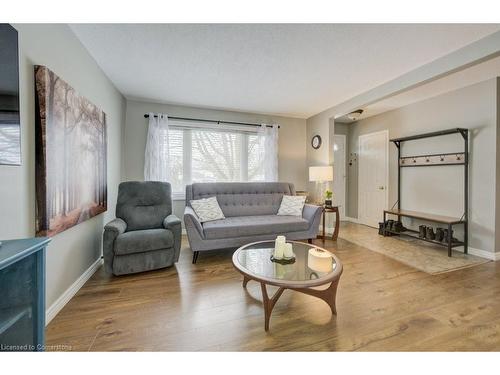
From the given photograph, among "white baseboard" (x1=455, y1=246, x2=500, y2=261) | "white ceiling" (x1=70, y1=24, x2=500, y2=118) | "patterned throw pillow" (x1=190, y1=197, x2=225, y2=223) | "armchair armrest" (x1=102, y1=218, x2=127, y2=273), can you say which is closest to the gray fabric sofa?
"patterned throw pillow" (x1=190, y1=197, x2=225, y2=223)

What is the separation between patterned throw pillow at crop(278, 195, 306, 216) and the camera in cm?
337

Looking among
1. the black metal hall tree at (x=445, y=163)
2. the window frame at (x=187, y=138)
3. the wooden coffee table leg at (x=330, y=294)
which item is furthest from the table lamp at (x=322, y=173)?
the wooden coffee table leg at (x=330, y=294)

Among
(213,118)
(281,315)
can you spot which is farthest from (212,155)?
(281,315)

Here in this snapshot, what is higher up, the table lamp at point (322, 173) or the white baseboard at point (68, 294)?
the table lamp at point (322, 173)

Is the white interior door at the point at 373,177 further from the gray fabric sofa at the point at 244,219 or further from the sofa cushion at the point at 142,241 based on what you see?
the sofa cushion at the point at 142,241

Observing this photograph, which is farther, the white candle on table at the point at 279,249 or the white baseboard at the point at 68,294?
the white candle on table at the point at 279,249

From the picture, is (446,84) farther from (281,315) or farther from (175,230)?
(175,230)

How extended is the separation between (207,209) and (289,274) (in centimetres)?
179

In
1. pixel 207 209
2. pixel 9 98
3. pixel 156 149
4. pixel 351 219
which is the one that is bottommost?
pixel 351 219

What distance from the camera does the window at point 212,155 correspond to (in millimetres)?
3850

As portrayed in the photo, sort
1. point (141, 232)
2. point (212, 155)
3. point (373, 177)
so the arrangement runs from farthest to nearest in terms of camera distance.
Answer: point (373, 177) < point (212, 155) < point (141, 232)

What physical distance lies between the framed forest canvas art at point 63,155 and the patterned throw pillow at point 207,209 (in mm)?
1175

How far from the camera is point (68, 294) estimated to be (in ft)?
5.93

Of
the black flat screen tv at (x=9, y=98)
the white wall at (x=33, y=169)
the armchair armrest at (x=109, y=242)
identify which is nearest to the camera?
the black flat screen tv at (x=9, y=98)
